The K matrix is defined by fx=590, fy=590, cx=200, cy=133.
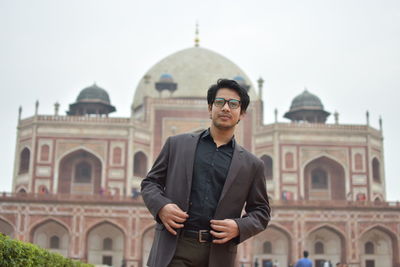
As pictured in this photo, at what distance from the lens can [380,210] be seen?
108ft

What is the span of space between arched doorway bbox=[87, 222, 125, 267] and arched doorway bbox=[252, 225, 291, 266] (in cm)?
771

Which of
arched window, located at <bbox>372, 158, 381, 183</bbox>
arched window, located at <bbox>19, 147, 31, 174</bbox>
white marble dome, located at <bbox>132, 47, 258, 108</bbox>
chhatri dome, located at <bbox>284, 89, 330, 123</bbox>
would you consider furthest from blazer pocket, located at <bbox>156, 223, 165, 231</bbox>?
white marble dome, located at <bbox>132, 47, 258, 108</bbox>

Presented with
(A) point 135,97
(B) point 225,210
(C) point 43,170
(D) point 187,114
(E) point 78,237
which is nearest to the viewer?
(B) point 225,210

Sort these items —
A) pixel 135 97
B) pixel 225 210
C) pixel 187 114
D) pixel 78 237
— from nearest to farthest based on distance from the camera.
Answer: pixel 225 210 < pixel 78 237 < pixel 187 114 < pixel 135 97

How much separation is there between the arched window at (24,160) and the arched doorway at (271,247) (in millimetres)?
15833

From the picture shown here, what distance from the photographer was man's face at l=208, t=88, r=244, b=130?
391cm

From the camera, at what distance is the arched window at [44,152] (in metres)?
37.6

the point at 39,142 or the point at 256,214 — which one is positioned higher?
the point at 39,142

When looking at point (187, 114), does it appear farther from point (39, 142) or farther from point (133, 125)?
point (39, 142)

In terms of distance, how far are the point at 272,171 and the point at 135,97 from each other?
48.4 ft

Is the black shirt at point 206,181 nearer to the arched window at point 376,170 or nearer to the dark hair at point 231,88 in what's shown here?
the dark hair at point 231,88

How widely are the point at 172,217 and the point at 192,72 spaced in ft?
144

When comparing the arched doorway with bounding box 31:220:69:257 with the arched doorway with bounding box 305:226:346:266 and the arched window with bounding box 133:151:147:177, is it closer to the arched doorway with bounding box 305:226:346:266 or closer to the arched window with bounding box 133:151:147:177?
the arched window with bounding box 133:151:147:177

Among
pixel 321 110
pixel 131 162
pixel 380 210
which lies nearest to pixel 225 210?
pixel 380 210
